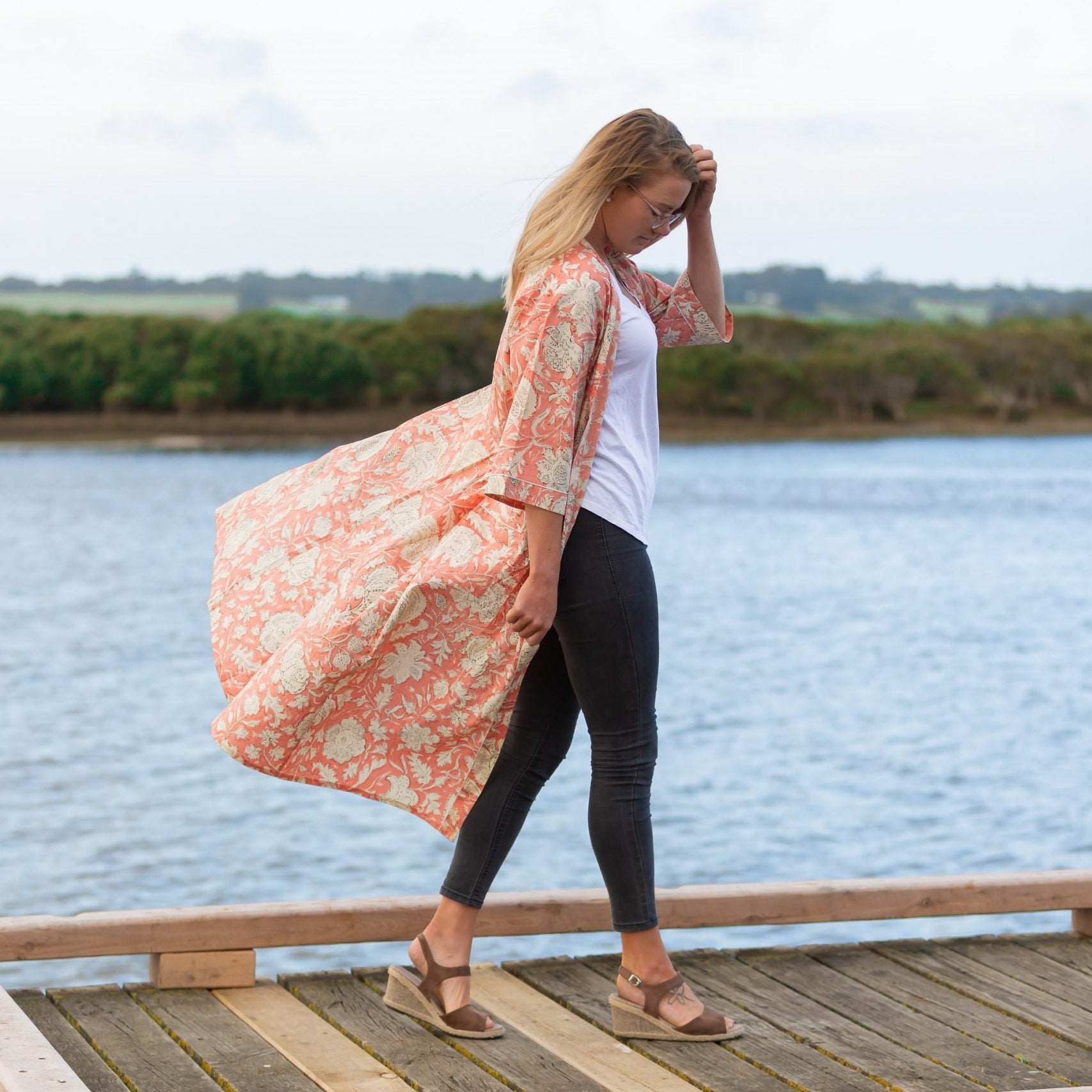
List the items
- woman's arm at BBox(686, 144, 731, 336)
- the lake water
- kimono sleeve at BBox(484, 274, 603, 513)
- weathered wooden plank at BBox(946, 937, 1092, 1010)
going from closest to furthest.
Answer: kimono sleeve at BBox(484, 274, 603, 513) < woman's arm at BBox(686, 144, 731, 336) < weathered wooden plank at BBox(946, 937, 1092, 1010) < the lake water

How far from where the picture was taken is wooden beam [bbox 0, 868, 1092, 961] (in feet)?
9.98

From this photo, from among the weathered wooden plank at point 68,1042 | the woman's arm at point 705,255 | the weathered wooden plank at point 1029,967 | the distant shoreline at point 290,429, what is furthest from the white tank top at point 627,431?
the distant shoreline at point 290,429

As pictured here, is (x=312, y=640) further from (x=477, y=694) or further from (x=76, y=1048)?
(x=76, y=1048)

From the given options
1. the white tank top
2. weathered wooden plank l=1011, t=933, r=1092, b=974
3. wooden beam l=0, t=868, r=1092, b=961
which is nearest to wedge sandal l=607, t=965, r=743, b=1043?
wooden beam l=0, t=868, r=1092, b=961

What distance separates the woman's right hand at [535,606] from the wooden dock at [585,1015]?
79cm

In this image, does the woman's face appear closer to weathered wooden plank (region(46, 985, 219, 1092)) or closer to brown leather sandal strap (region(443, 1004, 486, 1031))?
brown leather sandal strap (region(443, 1004, 486, 1031))

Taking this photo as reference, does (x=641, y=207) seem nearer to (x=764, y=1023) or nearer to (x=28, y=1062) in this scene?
(x=764, y=1023)

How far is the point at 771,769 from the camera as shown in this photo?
12906 mm

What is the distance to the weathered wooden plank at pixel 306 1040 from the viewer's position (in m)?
2.63

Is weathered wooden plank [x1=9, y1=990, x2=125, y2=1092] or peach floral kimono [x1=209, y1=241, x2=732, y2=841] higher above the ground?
peach floral kimono [x1=209, y1=241, x2=732, y2=841]

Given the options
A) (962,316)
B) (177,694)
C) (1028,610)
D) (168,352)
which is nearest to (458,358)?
(168,352)

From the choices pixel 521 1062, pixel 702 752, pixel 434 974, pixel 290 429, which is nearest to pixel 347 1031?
pixel 434 974

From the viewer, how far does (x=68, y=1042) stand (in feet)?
9.12

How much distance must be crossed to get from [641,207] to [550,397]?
1.29 ft
